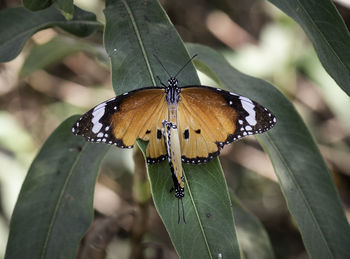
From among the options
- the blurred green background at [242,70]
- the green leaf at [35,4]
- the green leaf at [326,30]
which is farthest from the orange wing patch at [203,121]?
the blurred green background at [242,70]

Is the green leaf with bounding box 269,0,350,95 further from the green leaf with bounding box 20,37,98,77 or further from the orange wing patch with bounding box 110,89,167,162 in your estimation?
the green leaf with bounding box 20,37,98,77

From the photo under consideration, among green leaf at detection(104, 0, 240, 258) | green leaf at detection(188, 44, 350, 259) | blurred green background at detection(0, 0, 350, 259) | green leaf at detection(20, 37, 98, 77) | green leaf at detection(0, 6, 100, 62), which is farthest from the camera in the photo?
blurred green background at detection(0, 0, 350, 259)

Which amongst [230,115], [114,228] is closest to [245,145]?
[114,228]

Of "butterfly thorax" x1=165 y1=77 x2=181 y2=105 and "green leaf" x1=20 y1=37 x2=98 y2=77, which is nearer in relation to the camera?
"butterfly thorax" x1=165 y1=77 x2=181 y2=105

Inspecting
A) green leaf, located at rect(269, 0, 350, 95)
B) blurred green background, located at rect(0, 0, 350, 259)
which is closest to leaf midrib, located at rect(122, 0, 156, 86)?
green leaf, located at rect(269, 0, 350, 95)

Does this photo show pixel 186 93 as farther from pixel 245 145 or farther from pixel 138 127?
pixel 245 145

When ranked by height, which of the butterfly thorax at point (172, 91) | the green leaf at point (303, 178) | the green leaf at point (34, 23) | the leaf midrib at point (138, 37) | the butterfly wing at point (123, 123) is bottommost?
the green leaf at point (303, 178)

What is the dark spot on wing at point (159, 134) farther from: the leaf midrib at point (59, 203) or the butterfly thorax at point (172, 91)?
the leaf midrib at point (59, 203)
